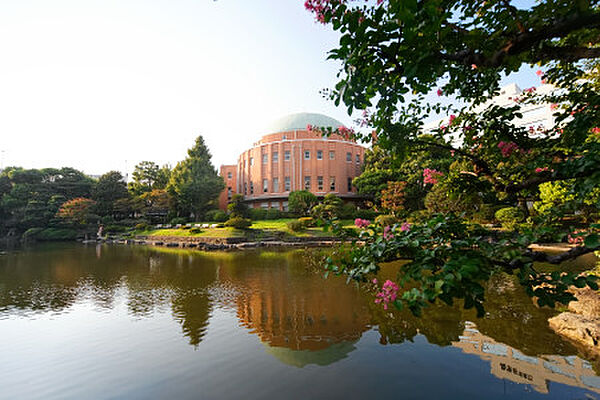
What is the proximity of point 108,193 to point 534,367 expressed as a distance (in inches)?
1868

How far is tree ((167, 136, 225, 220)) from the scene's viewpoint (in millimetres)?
36375

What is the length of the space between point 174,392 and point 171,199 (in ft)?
123

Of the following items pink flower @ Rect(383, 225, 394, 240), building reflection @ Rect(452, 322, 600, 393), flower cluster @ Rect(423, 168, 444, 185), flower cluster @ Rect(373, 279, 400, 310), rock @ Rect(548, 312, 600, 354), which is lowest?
building reflection @ Rect(452, 322, 600, 393)

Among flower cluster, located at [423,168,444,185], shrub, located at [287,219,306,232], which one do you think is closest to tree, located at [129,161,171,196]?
shrub, located at [287,219,306,232]

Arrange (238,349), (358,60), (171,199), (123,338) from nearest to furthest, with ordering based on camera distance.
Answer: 1. (358,60)
2. (238,349)
3. (123,338)
4. (171,199)

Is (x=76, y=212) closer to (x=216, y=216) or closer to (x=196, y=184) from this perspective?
(x=196, y=184)

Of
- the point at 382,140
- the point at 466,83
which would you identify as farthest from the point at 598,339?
the point at 382,140

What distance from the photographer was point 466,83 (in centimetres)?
316

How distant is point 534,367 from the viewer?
4.18 metres

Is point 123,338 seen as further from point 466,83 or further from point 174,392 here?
point 466,83

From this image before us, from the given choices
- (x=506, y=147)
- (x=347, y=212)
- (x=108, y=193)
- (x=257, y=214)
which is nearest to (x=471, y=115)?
(x=506, y=147)

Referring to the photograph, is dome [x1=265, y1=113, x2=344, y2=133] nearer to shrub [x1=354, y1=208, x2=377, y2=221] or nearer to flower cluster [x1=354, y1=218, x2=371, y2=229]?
shrub [x1=354, y1=208, x2=377, y2=221]

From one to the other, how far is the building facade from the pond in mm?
30208

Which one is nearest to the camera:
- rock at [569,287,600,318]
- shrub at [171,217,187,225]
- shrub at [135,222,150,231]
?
rock at [569,287,600,318]
